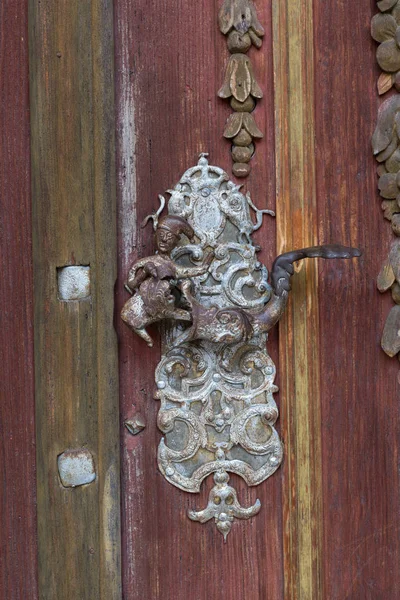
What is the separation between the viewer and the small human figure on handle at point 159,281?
1.07m

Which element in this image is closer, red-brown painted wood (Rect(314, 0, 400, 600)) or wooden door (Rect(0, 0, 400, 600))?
wooden door (Rect(0, 0, 400, 600))

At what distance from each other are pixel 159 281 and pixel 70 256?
138 mm

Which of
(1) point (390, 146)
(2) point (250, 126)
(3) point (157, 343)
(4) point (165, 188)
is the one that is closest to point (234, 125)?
(2) point (250, 126)

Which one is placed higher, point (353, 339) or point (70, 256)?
point (70, 256)

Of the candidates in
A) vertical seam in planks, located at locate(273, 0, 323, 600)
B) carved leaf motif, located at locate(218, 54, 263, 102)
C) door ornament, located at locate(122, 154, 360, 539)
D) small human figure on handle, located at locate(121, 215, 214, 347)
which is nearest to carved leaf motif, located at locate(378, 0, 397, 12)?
vertical seam in planks, located at locate(273, 0, 323, 600)

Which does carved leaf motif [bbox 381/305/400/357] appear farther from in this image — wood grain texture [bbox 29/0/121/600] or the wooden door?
wood grain texture [bbox 29/0/121/600]

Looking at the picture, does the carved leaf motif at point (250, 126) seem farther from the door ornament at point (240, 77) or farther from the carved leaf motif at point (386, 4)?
the carved leaf motif at point (386, 4)

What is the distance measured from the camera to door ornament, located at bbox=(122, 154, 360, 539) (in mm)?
1139

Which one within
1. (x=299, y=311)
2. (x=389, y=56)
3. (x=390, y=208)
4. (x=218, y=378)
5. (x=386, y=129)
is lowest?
(x=218, y=378)

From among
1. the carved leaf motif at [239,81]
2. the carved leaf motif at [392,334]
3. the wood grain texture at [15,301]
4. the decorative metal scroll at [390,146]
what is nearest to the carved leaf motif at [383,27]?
the decorative metal scroll at [390,146]

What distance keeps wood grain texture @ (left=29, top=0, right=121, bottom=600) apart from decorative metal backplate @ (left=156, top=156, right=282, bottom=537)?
120 millimetres

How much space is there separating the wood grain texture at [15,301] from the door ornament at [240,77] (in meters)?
0.31

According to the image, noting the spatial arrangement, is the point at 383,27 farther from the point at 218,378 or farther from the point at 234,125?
the point at 218,378

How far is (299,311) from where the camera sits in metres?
1.17
